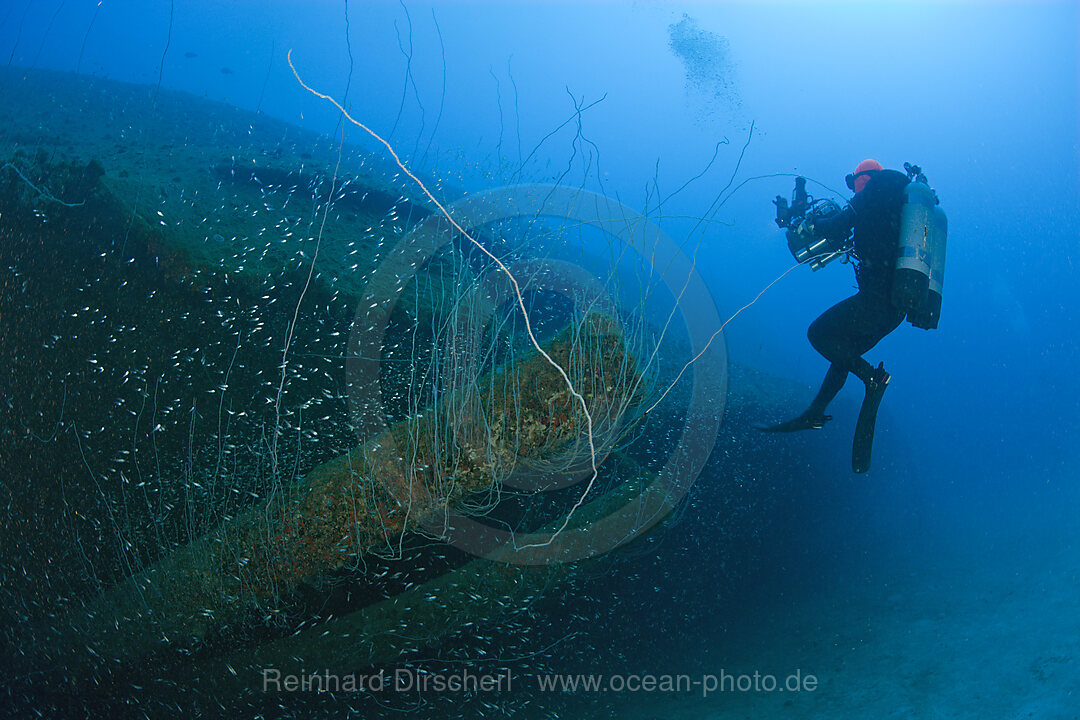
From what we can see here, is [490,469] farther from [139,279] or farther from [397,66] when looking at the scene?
[397,66]

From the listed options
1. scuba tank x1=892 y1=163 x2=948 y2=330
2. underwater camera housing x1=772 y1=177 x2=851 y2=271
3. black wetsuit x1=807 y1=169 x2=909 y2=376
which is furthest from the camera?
underwater camera housing x1=772 y1=177 x2=851 y2=271

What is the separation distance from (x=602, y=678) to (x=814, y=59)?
286 ft

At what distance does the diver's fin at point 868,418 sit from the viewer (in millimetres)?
5023

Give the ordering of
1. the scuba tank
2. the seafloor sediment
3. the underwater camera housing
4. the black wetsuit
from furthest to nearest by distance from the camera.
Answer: the underwater camera housing
the black wetsuit
the scuba tank
the seafloor sediment

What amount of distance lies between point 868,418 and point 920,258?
5.72 feet

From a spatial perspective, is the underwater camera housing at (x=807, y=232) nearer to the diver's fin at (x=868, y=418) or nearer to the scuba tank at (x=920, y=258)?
the scuba tank at (x=920, y=258)

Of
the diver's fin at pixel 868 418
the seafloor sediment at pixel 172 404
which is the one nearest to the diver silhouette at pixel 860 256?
the diver's fin at pixel 868 418

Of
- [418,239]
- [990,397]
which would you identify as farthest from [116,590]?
[990,397]

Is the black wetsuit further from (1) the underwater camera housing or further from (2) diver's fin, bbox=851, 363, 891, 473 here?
(2) diver's fin, bbox=851, 363, 891, 473

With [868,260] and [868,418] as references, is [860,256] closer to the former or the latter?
[868,260]

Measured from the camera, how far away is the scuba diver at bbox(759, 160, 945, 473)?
4633mm

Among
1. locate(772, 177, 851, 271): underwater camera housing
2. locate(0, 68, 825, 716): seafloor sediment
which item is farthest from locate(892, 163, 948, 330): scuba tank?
locate(0, 68, 825, 716): seafloor sediment

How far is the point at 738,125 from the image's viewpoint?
81750 millimetres

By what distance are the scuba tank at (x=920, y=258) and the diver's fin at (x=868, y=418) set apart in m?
0.69
